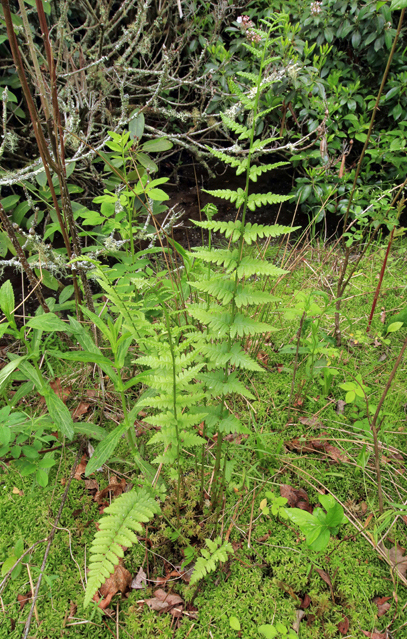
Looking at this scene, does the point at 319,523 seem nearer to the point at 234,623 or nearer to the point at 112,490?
the point at 234,623

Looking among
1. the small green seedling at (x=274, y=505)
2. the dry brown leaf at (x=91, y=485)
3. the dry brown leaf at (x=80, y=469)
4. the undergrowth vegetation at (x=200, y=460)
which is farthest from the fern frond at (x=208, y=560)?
the dry brown leaf at (x=80, y=469)

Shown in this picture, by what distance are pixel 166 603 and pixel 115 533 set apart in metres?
0.59

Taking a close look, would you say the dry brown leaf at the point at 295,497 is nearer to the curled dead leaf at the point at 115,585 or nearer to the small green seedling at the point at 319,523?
the small green seedling at the point at 319,523

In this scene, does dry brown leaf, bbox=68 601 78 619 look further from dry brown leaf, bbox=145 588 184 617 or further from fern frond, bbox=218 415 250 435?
fern frond, bbox=218 415 250 435

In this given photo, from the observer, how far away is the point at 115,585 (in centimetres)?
149

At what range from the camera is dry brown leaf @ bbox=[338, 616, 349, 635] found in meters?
1.39

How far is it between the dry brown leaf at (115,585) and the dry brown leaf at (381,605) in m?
1.00

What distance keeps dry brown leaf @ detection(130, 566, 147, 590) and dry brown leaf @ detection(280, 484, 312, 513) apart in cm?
70

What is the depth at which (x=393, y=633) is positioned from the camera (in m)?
1.38

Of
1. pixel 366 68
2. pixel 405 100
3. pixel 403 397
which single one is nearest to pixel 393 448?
pixel 403 397

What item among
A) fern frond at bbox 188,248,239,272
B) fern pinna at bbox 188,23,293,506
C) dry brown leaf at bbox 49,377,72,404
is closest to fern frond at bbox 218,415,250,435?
fern pinna at bbox 188,23,293,506

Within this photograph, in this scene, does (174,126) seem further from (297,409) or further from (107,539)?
(107,539)

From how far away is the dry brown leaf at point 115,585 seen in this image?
1454mm

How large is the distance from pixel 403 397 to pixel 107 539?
6.02 feet
